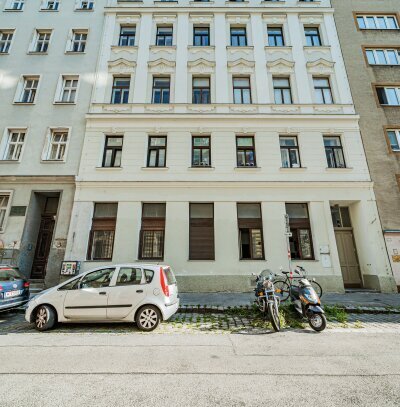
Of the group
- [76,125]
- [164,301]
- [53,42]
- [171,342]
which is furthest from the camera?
[53,42]

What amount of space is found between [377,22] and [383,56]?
2.68 metres

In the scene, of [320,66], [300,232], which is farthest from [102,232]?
[320,66]

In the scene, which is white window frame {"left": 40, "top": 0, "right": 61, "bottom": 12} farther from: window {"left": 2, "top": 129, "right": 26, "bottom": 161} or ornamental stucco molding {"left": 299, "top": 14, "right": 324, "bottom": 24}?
ornamental stucco molding {"left": 299, "top": 14, "right": 324, "bottom": 24}

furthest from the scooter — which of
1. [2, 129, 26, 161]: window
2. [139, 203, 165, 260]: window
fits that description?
[2, 129, 26, 161]: window

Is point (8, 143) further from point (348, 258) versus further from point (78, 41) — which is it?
point (348, 258)

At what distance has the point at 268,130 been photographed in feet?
38.3

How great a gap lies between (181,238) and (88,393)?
292 inches

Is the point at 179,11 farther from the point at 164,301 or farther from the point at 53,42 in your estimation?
the point at 164,301

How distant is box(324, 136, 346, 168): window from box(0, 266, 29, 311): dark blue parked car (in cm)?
1337

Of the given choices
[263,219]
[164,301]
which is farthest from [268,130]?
[164,301]

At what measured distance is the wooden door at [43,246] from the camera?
10.9 metres

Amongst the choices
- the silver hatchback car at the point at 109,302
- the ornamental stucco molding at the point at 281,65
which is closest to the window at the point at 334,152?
the ornamental stucco molding at the point at 281,65

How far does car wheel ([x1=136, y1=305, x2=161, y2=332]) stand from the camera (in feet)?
17.8

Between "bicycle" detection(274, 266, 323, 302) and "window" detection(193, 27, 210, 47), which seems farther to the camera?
"window" detection(193, 27, 210, 47)
